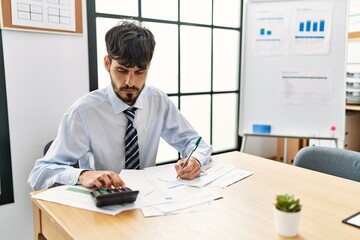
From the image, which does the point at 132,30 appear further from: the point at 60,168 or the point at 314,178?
the point at 314,178

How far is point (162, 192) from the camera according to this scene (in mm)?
1148

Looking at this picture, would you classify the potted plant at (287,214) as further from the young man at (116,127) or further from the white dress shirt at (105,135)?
the white dress shirt at (105,135)

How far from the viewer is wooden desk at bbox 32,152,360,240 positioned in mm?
883

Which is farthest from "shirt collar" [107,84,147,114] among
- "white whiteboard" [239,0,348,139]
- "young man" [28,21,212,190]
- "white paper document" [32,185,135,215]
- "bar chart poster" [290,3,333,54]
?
"bar chart poster" [290,3,333,54]

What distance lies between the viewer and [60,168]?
1257mm

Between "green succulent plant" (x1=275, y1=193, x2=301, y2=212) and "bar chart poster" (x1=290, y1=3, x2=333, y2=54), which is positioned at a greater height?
"bar chart poster" (x1=290, y1=3, x2=333, y2=54)

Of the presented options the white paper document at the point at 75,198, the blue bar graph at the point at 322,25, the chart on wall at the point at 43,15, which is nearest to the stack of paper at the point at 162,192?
the white paper document at the point at 75,198

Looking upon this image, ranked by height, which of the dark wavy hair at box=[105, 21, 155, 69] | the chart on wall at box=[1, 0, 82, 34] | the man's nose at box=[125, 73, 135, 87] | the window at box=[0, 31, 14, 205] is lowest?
the window at box=[0, 31, 14, 205]

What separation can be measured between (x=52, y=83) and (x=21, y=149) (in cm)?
43

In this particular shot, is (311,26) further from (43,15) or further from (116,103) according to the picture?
(43,15)

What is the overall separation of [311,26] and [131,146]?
71.5 inches

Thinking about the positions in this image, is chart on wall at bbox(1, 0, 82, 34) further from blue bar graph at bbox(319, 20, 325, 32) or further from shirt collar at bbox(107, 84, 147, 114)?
blue bar graph at bbox(319, 20, 325, 32)

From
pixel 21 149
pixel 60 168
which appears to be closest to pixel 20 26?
pixel 21 149

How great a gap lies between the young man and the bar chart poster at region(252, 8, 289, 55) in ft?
4.54
